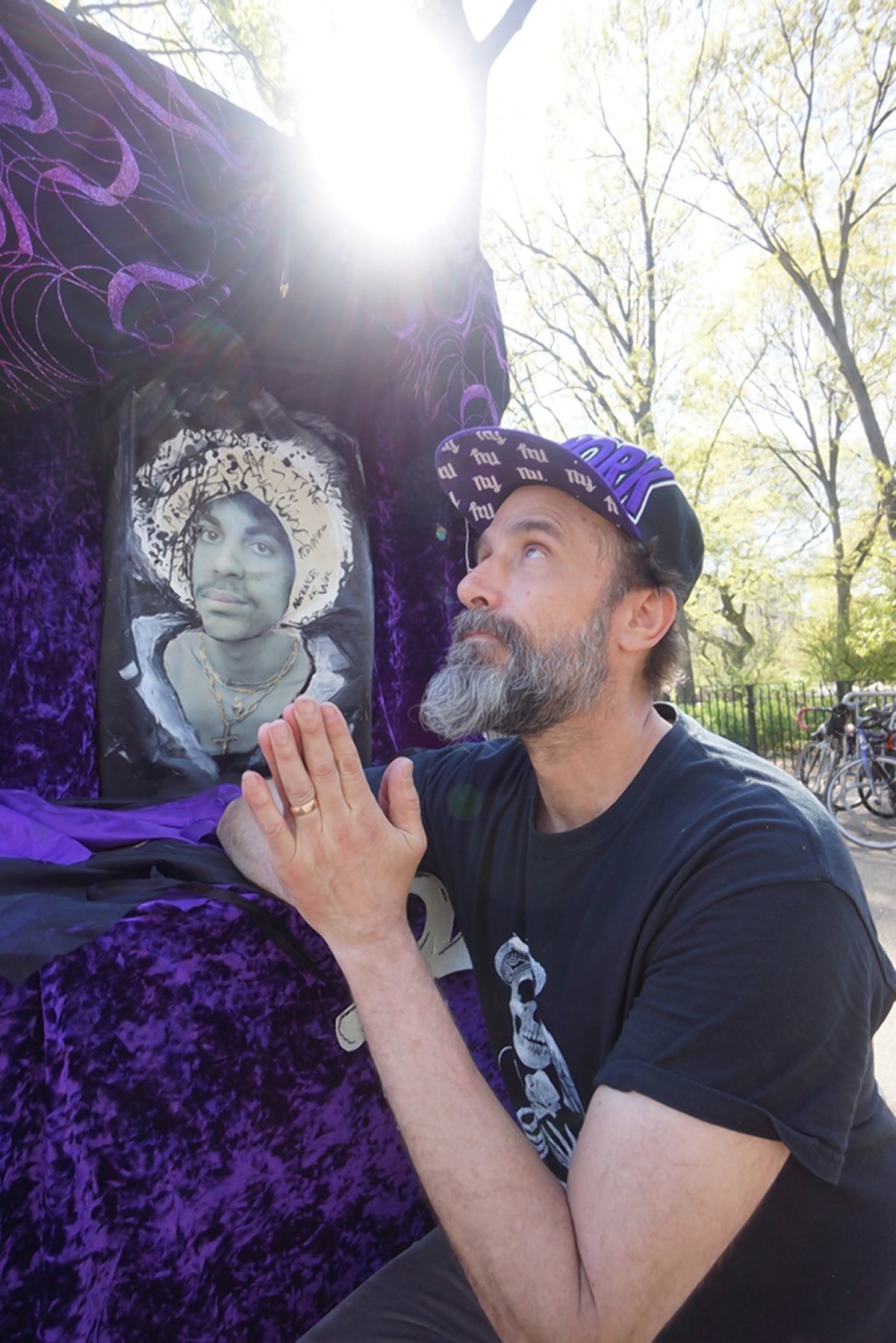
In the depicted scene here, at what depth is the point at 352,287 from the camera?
5.58ft

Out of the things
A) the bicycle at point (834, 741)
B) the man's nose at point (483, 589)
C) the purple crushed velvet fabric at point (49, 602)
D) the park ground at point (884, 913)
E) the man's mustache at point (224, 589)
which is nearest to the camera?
the man's nose at point (483, 589)

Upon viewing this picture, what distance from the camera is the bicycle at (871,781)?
6219 millimetres

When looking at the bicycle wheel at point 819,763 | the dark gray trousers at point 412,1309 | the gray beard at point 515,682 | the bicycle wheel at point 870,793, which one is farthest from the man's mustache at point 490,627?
the bicycle wheel at point 819,763

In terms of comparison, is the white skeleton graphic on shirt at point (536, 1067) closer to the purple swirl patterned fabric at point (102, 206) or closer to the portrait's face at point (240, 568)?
the portrait's face at point (240, 568)

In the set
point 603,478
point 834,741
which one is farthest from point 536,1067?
point 834,741

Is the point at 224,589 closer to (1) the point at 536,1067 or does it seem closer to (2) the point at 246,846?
(2) the point at 246,846

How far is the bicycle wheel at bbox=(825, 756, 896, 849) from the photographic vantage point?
619 centimetres

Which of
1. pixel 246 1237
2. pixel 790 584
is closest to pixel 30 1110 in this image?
pixel 246 1237

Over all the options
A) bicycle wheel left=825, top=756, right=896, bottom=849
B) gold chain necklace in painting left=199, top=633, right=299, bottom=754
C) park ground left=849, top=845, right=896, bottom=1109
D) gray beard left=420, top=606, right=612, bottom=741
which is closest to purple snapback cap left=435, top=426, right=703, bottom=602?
gray beard left=420, top=606, right=612, bottom=741

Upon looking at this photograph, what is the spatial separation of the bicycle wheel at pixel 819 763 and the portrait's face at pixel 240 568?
5.77 m

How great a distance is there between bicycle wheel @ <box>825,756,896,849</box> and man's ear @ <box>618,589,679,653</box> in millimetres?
5461

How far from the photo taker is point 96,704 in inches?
64.2

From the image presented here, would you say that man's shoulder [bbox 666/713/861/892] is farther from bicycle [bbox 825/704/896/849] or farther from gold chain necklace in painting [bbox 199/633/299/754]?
bicycle [bbox 825/704/896/849]

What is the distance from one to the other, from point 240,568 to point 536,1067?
120cm
